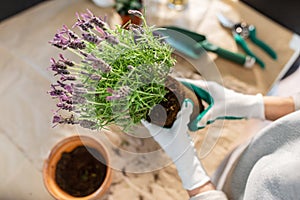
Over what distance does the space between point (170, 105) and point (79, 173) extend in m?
0.30

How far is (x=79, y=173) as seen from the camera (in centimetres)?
75

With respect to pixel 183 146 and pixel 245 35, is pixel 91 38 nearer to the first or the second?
pixel 183 146

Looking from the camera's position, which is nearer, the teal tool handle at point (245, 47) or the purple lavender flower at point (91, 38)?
the purple lavender flower at point (91, 38)

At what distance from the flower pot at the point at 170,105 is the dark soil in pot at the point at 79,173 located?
223 millimetres

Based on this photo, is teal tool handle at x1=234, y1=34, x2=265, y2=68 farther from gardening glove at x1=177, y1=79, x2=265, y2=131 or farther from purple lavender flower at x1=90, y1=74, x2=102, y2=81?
purple lavender flower at x1=90, y1=74, x2=102, y2=81

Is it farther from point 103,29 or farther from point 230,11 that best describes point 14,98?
point 230,11

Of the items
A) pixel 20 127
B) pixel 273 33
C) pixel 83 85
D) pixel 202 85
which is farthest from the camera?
pixel 273 33

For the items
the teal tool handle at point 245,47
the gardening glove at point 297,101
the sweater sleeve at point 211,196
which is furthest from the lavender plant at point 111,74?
the teal tool handle at point 245,47

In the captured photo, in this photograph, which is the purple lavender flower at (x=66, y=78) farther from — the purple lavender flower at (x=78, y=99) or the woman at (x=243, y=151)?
the woman at (x=243, y=151)

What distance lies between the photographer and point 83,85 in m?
0.49

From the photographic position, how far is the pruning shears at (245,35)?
2.99 ft

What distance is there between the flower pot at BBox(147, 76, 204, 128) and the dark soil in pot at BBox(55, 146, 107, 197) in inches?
8.8

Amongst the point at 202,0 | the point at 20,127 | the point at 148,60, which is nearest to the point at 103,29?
the point at 148,60

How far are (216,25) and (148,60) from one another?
0.53 meters
